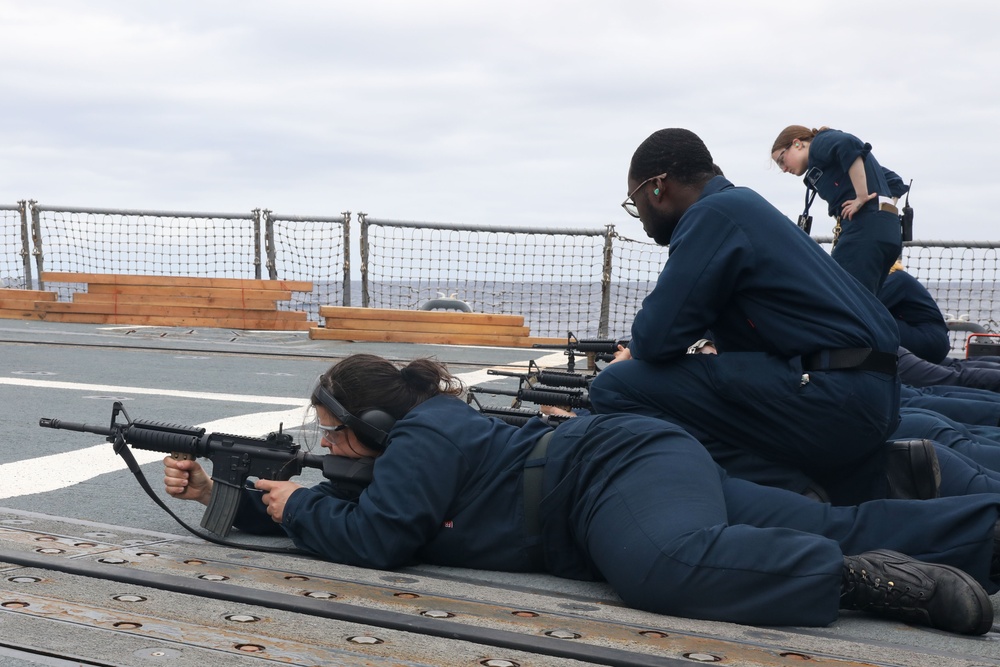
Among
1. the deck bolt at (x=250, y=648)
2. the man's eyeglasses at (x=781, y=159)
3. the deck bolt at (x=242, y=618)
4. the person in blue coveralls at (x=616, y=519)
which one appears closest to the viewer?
the deck bolt at (x=250, y=648)

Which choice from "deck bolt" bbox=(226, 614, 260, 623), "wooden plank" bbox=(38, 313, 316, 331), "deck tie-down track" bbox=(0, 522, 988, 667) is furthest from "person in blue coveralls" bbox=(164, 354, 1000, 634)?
"wooden plank" bbox=(38, 313, 316, 331)

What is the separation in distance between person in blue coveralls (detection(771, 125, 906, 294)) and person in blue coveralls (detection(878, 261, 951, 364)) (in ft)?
0.33

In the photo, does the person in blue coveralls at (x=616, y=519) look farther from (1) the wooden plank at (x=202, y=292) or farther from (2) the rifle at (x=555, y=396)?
(1) the wooden plank at (x=202, y=292)

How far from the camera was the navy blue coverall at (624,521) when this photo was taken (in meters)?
2.95

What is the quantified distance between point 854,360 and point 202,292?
37.1ft

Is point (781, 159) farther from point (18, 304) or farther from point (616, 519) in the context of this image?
point (18, 304)

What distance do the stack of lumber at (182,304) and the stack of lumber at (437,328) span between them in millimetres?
1573

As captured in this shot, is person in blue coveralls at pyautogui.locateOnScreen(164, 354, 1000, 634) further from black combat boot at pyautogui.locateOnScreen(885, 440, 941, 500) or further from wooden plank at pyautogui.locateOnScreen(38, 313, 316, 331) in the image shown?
wooden plank at pyautogui.locateOnScreen(38, 313, 316, 331)

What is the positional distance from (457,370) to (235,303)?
4.86 meters

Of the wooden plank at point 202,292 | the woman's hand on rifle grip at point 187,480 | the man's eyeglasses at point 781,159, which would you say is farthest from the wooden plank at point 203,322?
the woman's hand on rifle grip at point 187,480

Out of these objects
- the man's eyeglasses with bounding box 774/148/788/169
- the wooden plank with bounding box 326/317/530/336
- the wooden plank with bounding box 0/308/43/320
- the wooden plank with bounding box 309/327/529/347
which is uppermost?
the man's eyeglasses with bounding box 774/148/788/169

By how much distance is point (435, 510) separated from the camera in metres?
3.37

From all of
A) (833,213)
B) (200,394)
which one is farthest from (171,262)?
(833,213)

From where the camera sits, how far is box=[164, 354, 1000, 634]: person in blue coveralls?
294cm
